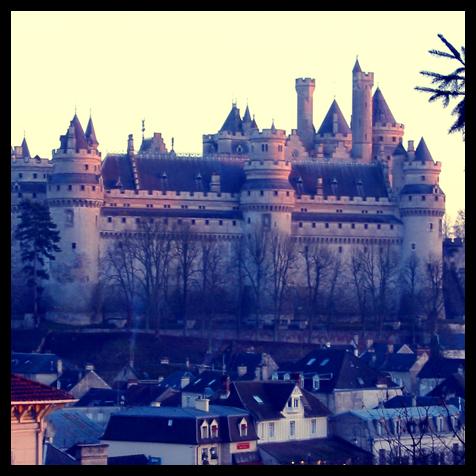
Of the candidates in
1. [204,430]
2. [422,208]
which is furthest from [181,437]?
[422,208]

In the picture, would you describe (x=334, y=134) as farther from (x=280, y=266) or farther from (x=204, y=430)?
(x=204, y=430)

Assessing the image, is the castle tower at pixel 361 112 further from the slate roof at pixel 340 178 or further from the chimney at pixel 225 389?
the chimney at pixel 225 389

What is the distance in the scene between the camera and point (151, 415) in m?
43.5

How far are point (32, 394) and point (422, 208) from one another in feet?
236

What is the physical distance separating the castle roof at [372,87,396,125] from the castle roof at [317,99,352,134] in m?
2.45

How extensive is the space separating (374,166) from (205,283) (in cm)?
1935

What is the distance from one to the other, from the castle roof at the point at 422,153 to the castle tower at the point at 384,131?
659cm

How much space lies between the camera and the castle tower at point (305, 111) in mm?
96438

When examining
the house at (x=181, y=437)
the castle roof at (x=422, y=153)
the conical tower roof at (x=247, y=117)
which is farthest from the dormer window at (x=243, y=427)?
the conical tower roof at (x=247, y=117)

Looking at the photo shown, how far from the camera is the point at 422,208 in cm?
8738

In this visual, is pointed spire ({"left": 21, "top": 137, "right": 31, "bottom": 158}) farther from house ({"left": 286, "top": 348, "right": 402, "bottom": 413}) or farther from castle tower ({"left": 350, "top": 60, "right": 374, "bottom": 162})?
house ({"left": 286, "top": 348, "right": 402, "bottom": 413})

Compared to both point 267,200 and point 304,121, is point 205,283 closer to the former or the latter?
point 267,200

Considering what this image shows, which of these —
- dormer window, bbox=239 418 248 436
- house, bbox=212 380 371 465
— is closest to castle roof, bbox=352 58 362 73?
house, bbox=212 380 371 465

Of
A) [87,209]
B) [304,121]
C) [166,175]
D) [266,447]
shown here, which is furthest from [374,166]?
[266,447]
